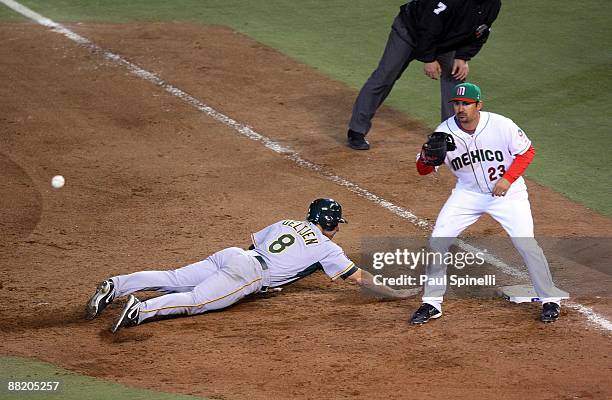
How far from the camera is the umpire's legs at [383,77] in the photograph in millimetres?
11320

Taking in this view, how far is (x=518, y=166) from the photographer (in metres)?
8.21

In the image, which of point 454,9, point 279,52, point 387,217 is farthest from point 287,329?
point 279,52

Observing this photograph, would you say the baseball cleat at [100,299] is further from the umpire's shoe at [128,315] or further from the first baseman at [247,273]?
the umpire's shoe at [128,315]

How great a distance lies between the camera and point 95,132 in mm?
12023

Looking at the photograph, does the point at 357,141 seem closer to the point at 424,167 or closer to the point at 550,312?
the point at 424,167

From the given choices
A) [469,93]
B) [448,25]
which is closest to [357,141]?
[448,25]

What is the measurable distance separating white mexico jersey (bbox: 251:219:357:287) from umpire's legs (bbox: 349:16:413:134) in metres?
3.25

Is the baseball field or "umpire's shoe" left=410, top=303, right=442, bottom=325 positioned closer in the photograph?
the baseball field

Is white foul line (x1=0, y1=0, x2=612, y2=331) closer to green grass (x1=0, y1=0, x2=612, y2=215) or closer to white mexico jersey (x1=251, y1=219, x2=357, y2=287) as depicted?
green grass (x1=0, y1=0, x2=612, y2=215)

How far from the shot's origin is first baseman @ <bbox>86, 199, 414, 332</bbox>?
8234 millimetres

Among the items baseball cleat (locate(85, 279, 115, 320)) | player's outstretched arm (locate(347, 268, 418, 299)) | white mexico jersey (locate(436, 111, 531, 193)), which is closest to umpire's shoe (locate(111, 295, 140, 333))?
baseball cleat (locate(85, 279, 115, 320))

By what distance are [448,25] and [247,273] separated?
396cm

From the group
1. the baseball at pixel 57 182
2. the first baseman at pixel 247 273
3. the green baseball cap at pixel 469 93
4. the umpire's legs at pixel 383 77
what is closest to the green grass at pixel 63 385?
the first baseman at pixel 247 273

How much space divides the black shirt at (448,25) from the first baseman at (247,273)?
3.04 meters
